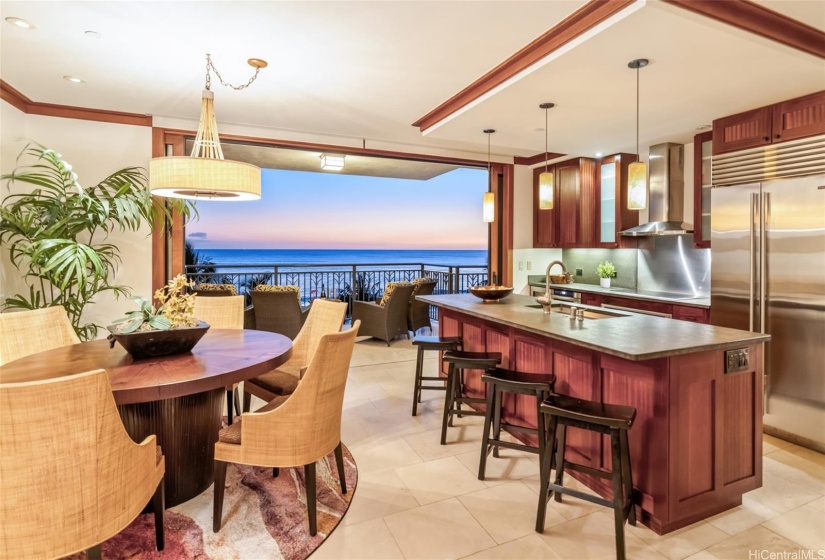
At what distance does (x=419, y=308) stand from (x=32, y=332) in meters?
4.38

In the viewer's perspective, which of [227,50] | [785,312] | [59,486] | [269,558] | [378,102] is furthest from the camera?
[378,102]

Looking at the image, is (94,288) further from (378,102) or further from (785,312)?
(785,312)

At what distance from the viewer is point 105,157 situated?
419cm

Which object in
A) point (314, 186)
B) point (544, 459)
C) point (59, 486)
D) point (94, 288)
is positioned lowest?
point (544, 459)

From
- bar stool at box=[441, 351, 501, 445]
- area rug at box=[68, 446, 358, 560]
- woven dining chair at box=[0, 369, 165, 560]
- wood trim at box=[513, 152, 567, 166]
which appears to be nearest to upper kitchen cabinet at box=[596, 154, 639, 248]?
wood trim at box=[513, 152, 567, 166]

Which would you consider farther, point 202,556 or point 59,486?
point 202,556

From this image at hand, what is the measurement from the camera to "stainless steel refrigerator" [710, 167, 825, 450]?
2.96 m

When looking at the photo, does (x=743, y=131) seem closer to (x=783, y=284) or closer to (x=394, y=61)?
(x=783, y=284)

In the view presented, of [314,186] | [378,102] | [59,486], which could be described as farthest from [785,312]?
[314,186]

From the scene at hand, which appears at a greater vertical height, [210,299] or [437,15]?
[437,15]

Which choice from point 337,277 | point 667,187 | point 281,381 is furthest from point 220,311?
point 667,187

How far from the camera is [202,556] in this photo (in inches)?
75.2

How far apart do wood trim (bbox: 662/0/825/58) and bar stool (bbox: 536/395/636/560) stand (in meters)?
1.91

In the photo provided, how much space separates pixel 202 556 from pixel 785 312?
12.8 ft
